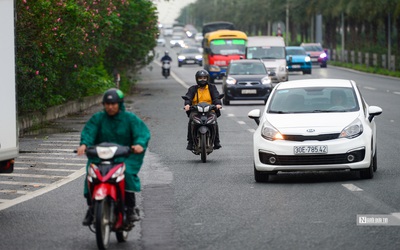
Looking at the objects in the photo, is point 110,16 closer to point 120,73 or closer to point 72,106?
point 72,106

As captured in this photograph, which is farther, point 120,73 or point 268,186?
point 120,73

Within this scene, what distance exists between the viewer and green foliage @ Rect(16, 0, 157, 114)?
Result: 92.8ft

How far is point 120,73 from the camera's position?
53.3 metres

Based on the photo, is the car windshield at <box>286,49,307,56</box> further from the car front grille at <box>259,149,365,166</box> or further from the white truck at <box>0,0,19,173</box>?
the white truck at <box>0,0,19,173</box>

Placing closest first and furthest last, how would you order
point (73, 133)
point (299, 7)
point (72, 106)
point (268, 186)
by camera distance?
point (268, 186)
point (73, 133)
point (72, 106)
point (299, 7)

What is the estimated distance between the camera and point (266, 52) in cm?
5678

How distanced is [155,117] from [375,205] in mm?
20760

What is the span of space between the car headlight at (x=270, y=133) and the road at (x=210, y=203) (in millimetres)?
625

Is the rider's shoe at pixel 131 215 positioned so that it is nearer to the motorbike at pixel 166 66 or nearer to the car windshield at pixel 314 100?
the car windshield at pixel 314 100

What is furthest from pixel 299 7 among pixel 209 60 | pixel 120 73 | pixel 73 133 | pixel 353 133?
pixel 353 133

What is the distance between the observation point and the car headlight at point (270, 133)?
16016mm

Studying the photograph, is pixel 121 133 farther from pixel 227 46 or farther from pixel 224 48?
pixel 227 46

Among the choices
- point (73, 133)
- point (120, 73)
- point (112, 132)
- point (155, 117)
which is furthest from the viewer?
point (120, 73)

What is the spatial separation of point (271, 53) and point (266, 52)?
364 millimetres
